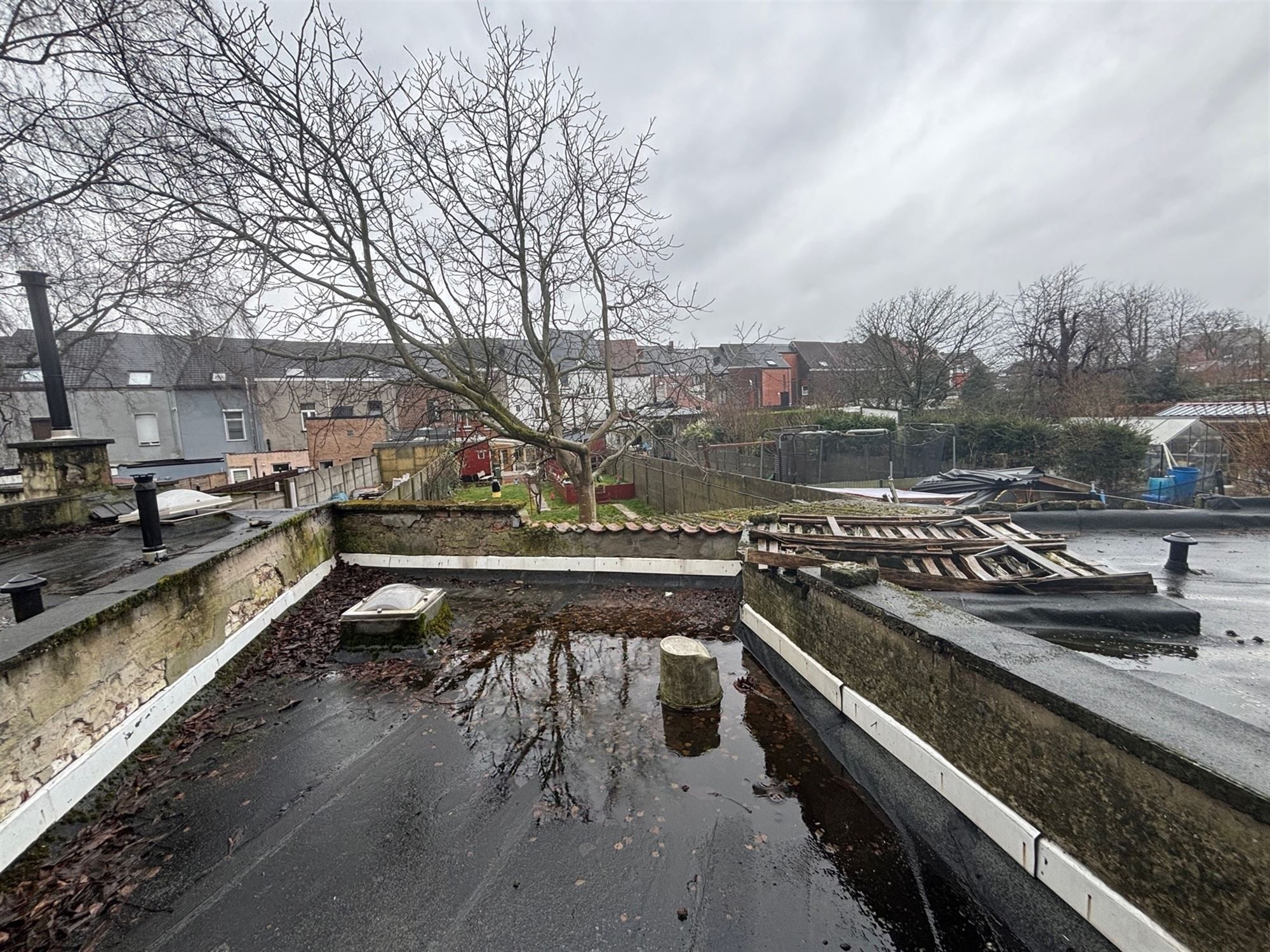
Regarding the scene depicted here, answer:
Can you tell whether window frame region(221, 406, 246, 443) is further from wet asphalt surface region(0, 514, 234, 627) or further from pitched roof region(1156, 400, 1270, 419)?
pitched roof region(1156, 400, 1270, 419)

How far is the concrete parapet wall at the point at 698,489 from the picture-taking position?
11969 mm

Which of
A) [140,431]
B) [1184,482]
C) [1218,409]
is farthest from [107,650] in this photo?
[140,431]

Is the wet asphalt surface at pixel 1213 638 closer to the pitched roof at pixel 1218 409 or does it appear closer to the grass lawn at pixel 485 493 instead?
the pitched roof at pixel 1218 409

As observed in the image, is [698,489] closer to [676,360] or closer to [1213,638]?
[676,360]

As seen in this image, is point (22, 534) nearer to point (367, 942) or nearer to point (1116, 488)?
point (367, 942)

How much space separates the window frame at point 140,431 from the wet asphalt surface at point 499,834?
91.4 ft

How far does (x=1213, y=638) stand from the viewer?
333 centimetres

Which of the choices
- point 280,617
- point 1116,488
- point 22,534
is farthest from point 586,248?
point 1116,488

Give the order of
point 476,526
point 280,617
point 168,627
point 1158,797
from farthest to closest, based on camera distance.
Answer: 1. point 476,526
2. point 280,617
3. point 168,627
4. point 1158,797

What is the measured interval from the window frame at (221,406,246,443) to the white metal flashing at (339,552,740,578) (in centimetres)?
2398

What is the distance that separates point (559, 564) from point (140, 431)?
2790 centimetres

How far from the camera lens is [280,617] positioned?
18.5 ft

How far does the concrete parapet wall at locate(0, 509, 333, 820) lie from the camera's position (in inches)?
104

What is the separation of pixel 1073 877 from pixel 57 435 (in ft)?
38.0
